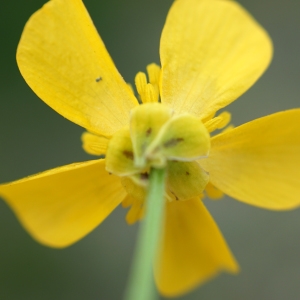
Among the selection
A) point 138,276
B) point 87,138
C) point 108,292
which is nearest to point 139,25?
point 108,292

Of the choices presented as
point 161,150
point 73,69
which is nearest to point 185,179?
point 161,150

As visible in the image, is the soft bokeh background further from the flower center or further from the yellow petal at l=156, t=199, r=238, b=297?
the flower center

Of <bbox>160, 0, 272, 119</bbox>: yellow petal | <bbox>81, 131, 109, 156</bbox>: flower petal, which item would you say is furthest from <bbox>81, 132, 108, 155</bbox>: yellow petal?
<bbox>160, 0, 272, 119</bbox>: yellow petal

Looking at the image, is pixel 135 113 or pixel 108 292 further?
pixel 108 292

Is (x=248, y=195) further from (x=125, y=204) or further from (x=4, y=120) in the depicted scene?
(x=4, y=120)

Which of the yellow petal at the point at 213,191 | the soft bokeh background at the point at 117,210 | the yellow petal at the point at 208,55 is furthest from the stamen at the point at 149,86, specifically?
the soft bokeh background at the point at 117,210

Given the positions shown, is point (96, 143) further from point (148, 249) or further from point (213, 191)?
point (148, 249)
